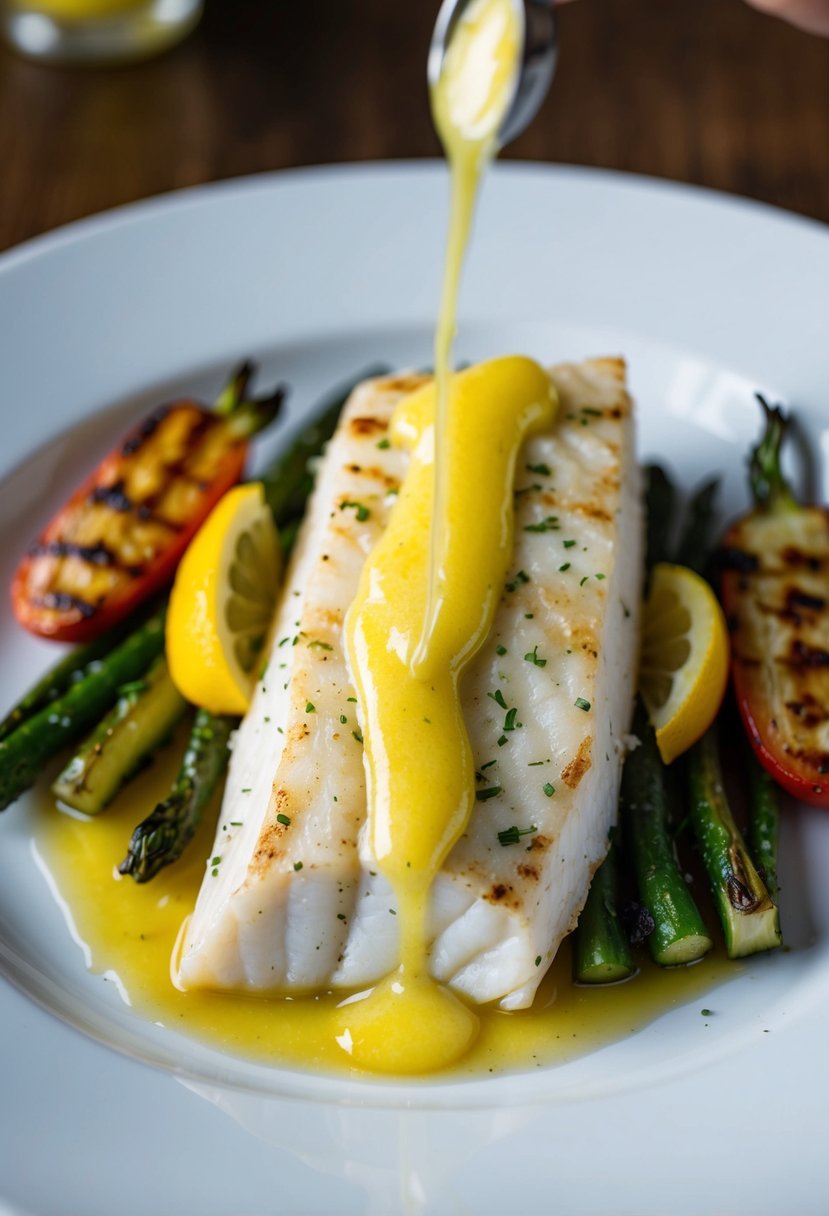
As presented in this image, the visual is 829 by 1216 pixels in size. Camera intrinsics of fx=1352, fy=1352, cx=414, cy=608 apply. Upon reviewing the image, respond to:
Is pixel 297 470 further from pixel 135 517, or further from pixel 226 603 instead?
pixel 226 603

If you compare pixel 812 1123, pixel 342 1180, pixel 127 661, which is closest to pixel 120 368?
pixel 127 661

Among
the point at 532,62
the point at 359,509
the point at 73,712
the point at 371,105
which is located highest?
the point at 532,62

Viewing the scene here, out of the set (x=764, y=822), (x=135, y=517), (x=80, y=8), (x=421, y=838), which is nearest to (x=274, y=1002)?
(x=421, y=838)

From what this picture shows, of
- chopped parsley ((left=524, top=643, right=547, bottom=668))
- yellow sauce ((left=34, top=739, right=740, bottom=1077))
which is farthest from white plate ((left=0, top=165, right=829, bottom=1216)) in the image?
chopped parsley ((left=524, top=643, right=547, bottom=668))

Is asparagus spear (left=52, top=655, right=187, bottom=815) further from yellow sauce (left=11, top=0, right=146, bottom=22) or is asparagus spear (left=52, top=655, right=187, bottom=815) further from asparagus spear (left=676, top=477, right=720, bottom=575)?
yellow sauce (left=11, top=0, right=146, bottom=22)

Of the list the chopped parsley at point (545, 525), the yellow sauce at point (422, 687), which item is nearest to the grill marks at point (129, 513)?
the yellow sauce at point (422, 687)

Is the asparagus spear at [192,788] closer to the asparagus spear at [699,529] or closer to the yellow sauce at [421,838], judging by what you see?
the yellow sauce at [421,838]
